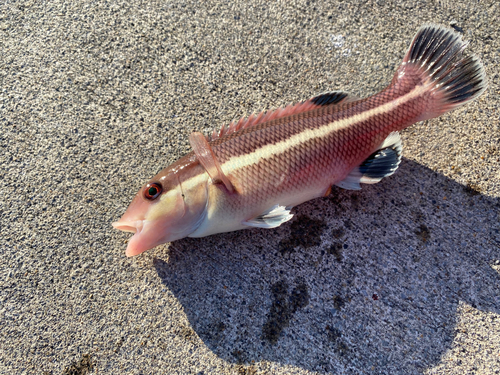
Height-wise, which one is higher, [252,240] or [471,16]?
[471,16]

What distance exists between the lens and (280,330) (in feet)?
7.74

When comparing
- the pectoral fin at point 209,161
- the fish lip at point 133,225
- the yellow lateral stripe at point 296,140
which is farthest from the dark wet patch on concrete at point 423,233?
the fish lip at point 133,225

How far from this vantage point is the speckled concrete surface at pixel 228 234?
2365 mm

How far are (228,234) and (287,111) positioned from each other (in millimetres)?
1011

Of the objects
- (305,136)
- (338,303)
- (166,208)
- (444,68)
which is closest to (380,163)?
(305,136)

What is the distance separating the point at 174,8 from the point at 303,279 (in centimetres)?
253

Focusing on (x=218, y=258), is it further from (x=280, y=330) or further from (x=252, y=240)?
(x=280, y=330)

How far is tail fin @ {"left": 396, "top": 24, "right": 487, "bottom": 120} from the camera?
2.29m

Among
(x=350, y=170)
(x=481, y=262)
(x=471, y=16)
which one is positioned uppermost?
(x=471, y=16)

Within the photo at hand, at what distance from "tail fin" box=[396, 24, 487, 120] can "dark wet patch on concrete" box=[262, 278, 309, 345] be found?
1.51 meters

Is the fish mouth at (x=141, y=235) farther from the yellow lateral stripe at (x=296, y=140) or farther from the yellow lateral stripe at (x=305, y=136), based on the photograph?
the yellow lateral stripe at (x=305, y=136)

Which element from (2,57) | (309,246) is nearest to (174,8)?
(2,57)

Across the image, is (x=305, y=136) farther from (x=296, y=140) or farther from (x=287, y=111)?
(x=287, y=111)

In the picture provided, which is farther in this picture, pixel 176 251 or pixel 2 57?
pixel 2 57
